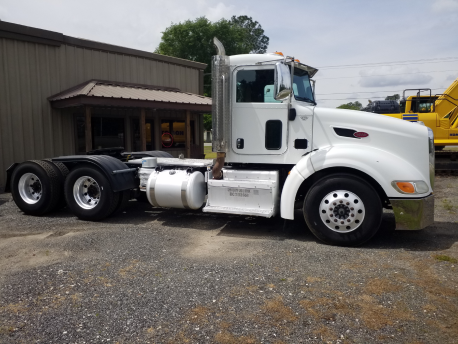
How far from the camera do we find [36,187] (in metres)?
8.10

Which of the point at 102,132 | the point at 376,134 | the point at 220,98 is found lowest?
the point at 376,134

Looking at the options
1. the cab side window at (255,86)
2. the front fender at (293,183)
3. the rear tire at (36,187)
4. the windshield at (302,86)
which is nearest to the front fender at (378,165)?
the front fender at (293,183)

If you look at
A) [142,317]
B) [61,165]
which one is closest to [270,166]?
[142,317]

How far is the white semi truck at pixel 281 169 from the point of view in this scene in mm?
5590

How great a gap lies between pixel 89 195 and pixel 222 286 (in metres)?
4.29

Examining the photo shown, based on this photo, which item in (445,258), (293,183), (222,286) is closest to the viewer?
(222,286)

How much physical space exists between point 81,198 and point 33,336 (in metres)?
4.50

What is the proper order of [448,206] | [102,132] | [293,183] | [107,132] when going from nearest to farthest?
1. [293,183]
2. [448,206]
3. [102,132]
4. [107,132]

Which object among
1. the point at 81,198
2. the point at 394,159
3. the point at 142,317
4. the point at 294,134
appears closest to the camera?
the point at 142,317

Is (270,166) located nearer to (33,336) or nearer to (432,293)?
(432,293)

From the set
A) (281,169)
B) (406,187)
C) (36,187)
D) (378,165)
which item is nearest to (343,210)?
(378,165)

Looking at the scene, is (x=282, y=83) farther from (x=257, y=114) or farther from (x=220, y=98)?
(x=220, y=98)

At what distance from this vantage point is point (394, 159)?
5.62 m

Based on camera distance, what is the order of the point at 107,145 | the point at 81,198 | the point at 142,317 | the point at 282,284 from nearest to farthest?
the point at 142,317 < the point at 282,284 < the point at 81,198 < the point at 107,145
